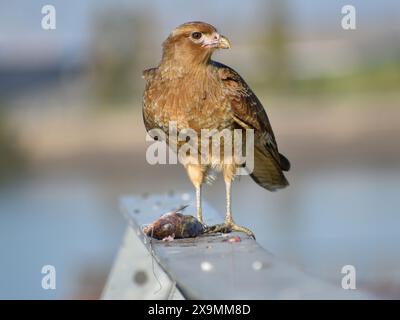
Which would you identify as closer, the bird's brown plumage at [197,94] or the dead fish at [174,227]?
the dead fish at [174,227]

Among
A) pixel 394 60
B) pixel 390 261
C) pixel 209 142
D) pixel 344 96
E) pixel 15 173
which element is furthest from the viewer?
pixel 394 60

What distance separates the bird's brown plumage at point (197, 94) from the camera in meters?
4.92

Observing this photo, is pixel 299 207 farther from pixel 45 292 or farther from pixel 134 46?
pixel 134 46

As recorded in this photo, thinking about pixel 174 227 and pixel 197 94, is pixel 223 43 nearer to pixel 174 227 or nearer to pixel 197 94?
pixel 197 94

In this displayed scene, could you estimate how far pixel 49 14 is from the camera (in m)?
6.66

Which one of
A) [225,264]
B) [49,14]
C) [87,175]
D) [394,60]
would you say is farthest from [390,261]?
[394,60]

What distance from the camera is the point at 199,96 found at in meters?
4.95

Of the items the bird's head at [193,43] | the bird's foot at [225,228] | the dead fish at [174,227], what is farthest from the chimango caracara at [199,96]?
the dead fish at [174,227]

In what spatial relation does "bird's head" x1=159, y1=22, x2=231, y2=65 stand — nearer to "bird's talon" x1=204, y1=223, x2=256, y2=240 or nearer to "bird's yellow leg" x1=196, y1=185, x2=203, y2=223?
"bird's yellow leg" x1=196, y1=185, x2=203, y2=223

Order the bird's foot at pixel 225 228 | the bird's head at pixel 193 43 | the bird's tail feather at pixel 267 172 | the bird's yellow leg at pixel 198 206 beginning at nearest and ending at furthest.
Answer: the bird's foot at pixel 225 228 < the bird's yellow leg at pixel 198 206 < the bird's head at pixel 193 43 < the bird's tail feather at pixel 267 172

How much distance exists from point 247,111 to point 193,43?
0.47 m

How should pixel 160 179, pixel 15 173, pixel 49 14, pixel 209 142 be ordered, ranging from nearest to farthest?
pixel 209 142
pixel 49 14
pixel 160 179
pixel 15 173

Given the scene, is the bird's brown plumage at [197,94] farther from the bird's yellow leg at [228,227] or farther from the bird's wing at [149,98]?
→ the bird's yellow leg at [228,227]

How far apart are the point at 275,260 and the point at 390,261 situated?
10382 millimetres
